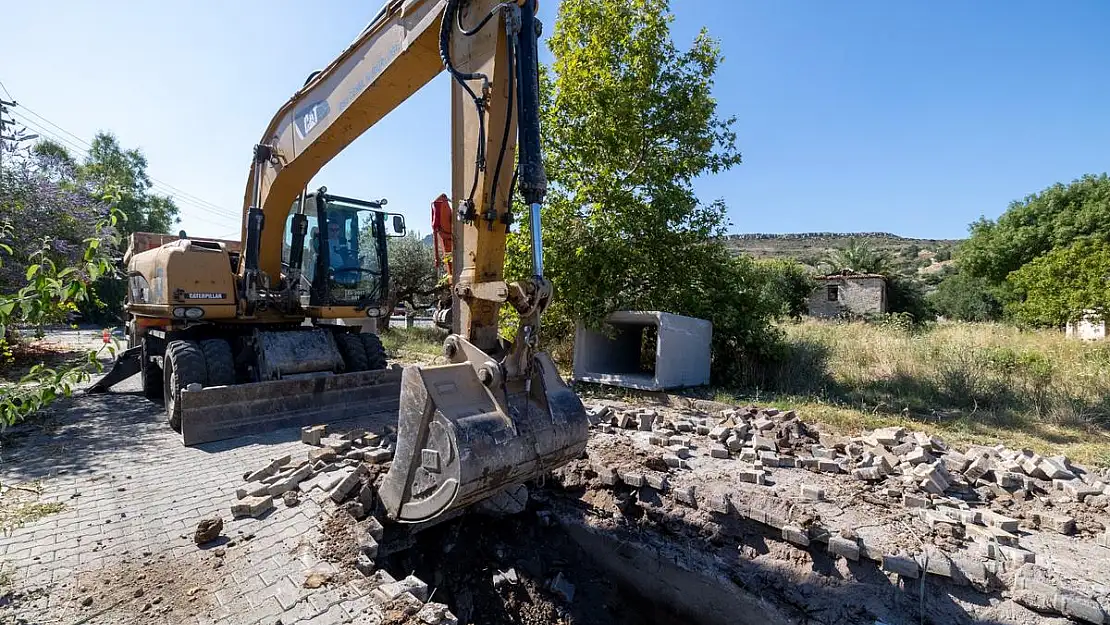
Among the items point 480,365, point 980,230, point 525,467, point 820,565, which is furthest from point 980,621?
point 980,230

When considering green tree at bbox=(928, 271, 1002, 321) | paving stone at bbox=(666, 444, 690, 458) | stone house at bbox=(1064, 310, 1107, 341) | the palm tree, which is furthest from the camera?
the palm tree

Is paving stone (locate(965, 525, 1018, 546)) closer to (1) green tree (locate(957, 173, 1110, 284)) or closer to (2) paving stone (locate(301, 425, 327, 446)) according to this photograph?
(2) paving stone (locate(301, 425, 327, 446))

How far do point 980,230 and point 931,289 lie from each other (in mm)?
10387

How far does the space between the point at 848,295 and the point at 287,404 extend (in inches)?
1048

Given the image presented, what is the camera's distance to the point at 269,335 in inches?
268

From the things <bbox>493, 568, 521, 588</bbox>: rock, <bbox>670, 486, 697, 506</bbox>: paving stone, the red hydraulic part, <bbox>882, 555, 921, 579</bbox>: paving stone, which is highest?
the red hydraulic part

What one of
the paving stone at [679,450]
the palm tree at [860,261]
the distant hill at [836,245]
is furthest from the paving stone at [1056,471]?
the distant hill at [836,245]

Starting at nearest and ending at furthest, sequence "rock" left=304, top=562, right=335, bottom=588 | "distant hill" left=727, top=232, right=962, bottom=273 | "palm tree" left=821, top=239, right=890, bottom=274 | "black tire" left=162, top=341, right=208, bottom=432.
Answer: "rock" left=304, top=562, right=335, bottom=588, "black tire" left=162, top=341, right=208, bottom=432, "palm tree" left=821, top=239, right=890, bottom=274, "distant hill" left=727, top=232, right=962, bottom=273

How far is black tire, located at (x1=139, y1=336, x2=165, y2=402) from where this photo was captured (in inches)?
301

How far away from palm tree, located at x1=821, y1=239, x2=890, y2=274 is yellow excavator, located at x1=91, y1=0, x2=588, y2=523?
1148 inches

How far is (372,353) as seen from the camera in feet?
25.6

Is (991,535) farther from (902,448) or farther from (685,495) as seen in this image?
(685,495)

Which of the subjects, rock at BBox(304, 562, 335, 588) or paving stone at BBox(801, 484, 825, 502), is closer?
rock at BBox(304, 562, 335, 588)

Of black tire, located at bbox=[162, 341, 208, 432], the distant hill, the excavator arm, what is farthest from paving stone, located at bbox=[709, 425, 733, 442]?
the distant hill
